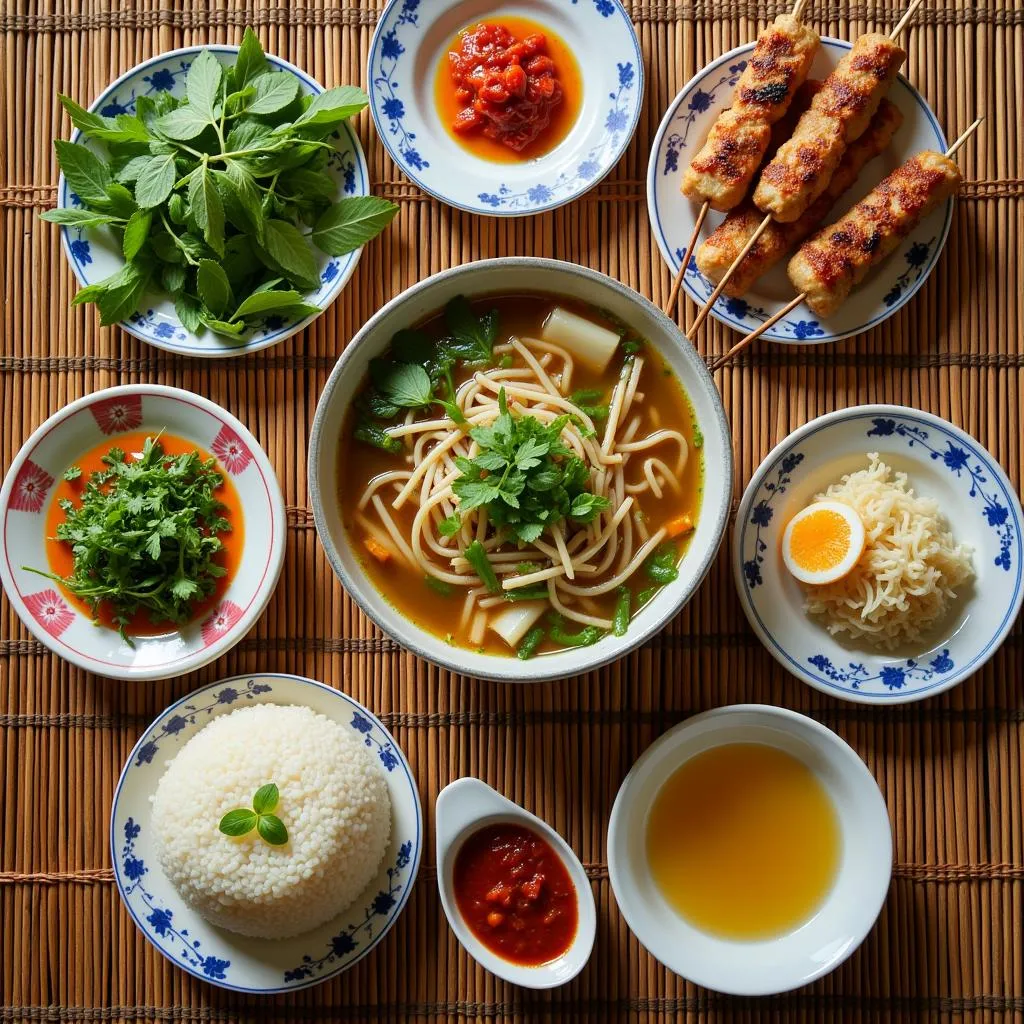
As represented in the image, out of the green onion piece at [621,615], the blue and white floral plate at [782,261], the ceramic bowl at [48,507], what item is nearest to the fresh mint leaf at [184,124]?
the ceramic bowl at [48,507]

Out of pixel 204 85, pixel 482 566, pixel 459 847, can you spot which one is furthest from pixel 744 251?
pixel 459 847

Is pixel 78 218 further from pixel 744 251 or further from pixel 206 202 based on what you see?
pixel 744 251

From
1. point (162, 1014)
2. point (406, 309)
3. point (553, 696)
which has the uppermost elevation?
point (406, 309)

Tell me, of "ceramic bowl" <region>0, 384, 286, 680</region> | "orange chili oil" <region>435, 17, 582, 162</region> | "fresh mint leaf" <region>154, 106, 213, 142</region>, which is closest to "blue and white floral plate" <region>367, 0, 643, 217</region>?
"orange chili oil" <region>435, 17, 582, 162</region>

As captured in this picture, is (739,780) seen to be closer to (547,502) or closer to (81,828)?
(547,502)

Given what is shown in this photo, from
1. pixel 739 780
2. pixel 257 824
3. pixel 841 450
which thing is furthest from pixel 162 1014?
pixel 841 450
